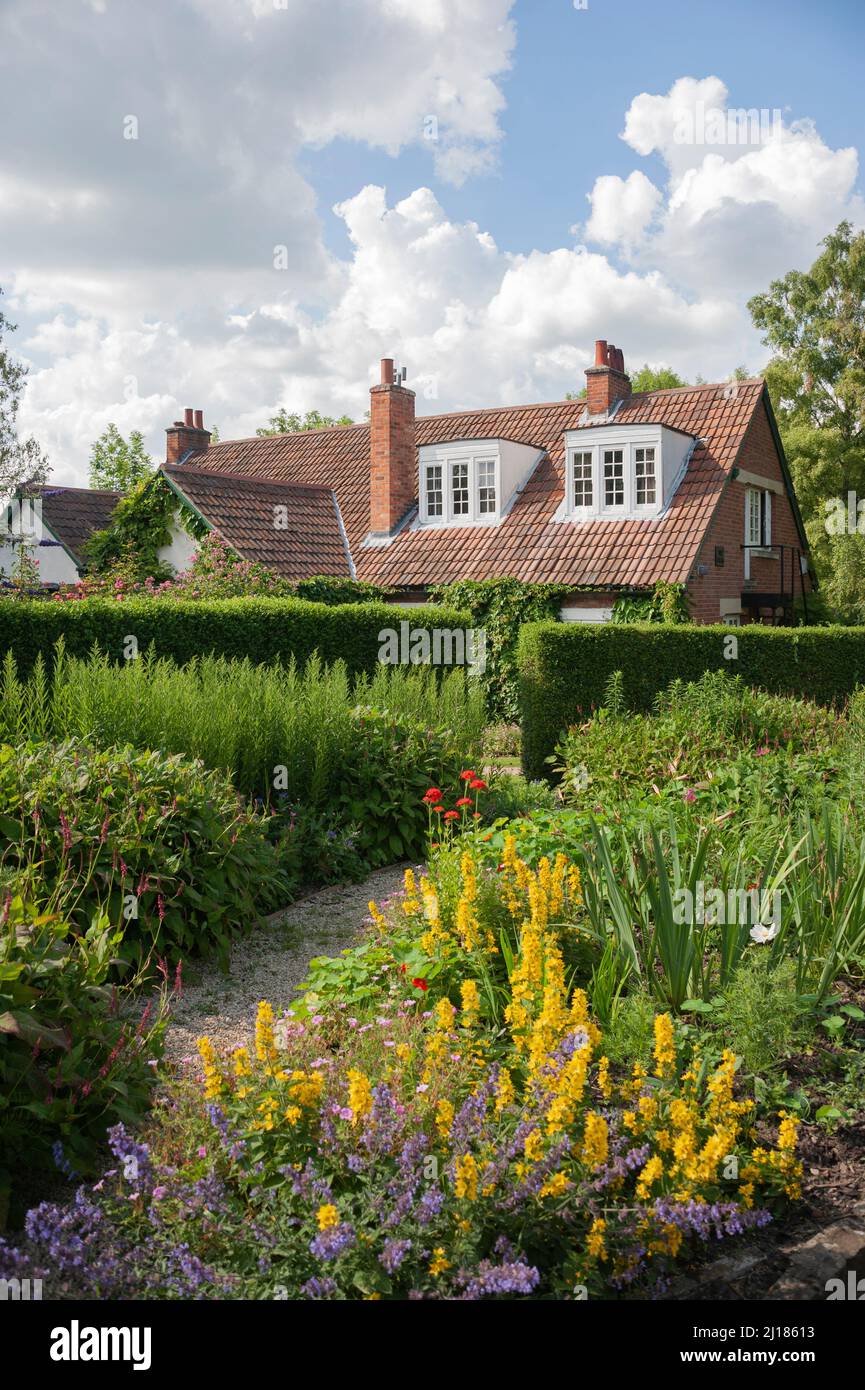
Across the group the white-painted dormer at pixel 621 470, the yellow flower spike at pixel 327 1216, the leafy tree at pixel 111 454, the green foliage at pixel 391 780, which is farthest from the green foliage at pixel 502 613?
the leafy tree at pixel 111 454

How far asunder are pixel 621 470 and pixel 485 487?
284 cm

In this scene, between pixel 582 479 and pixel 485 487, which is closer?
pixel 582 479

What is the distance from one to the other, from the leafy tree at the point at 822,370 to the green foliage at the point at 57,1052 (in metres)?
29.0

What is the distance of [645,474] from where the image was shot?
2009 centimetres

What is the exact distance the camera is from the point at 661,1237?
3.33m

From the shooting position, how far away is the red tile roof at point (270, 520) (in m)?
21.3

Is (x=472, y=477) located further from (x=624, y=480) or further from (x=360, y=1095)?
(x=360, y=1095)

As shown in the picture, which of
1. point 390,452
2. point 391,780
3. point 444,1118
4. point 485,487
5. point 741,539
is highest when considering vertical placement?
point 390,452

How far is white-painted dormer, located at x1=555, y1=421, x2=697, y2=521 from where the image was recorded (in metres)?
19.9

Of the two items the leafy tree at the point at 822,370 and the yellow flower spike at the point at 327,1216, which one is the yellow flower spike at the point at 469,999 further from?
the leafy tree at the point at 822,370

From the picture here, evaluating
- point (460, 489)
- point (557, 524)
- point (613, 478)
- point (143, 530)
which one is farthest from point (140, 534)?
point (613, 478)

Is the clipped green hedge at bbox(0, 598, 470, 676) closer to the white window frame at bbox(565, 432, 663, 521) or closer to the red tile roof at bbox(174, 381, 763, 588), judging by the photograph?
the red tile roof at bbox(174, 381, 763, 588)

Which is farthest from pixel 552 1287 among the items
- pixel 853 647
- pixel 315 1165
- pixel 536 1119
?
pixel 853 647

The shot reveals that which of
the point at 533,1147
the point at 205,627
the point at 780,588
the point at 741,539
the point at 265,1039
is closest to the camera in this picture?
the point at 533,1147
